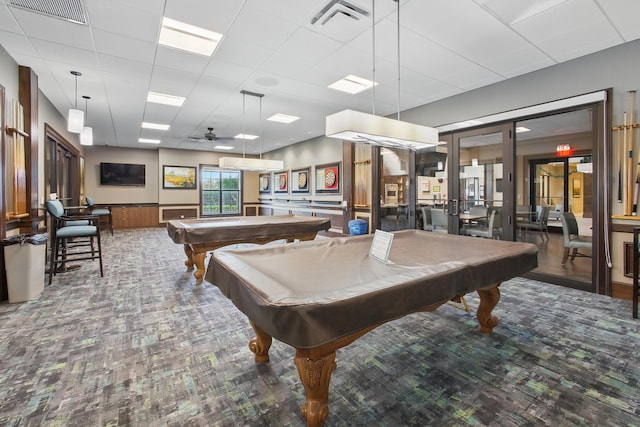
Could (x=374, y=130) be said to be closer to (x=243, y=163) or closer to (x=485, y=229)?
(x=485, y=229)

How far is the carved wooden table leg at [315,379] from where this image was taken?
1463mm

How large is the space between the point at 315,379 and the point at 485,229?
14.8 feet

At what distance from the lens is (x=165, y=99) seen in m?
5.38

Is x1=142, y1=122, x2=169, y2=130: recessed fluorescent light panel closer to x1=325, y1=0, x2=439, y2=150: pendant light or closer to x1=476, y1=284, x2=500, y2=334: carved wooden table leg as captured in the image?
x1=325, y1=0, x2=439, y2=150: pendant light

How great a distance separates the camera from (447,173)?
5.20m

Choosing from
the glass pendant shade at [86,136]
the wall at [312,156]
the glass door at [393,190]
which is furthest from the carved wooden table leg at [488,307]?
the glass pendant shade at [86,136]

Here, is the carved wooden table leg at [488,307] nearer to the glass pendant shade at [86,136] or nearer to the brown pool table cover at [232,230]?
the brown pool table cover at [232,230]

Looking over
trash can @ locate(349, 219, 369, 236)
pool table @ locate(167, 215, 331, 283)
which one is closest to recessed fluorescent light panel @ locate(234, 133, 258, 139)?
trash can @ locate(349, 219, 369, 236)

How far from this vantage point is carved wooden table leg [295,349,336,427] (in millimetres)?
1463

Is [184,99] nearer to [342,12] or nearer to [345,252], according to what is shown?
[342,12]

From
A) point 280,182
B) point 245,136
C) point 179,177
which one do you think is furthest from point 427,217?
point 179,177

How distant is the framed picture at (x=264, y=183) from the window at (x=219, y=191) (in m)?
0.82

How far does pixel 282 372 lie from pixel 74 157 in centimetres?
900

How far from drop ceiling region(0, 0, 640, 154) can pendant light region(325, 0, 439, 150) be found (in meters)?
0.29
